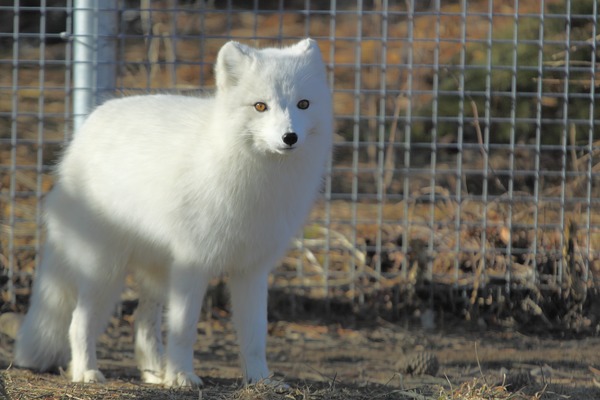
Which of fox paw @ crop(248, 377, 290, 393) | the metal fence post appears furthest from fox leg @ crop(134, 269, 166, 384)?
the metal fence post

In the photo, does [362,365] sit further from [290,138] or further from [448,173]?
[448,173]

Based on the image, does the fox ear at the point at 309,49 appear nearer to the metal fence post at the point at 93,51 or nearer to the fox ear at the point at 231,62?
the fox ear at the point at 231,62

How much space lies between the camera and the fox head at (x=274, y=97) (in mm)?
3512

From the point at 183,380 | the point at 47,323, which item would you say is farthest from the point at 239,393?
the point at 47,323

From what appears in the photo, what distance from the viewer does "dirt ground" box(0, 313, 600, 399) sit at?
3576 millimetres

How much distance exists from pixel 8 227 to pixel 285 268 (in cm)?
197

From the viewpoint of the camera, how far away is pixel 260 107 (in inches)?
142

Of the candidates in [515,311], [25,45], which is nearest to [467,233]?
[515,311]

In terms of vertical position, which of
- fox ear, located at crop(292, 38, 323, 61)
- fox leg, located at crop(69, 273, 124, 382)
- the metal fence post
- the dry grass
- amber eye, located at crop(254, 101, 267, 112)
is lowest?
the dry grass

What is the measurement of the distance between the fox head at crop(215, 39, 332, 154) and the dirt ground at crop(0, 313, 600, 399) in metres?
0.99

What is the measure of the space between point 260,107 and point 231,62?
0.86 feet

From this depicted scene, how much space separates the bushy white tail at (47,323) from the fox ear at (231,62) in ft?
4.21

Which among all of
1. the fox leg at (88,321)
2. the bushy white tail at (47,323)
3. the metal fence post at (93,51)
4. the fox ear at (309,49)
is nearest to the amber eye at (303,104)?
the fox ear at (309,49)

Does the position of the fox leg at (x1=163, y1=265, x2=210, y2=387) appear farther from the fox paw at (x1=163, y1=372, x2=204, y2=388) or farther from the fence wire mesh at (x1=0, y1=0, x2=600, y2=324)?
the fence wire mesh at (x1=0, y1=0, x2=600, y2=324)
